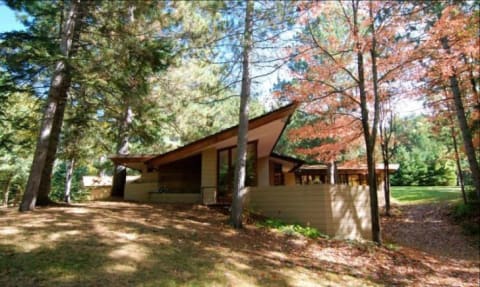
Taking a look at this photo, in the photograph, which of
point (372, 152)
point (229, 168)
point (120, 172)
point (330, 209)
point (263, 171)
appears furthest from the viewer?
point (263, 171)

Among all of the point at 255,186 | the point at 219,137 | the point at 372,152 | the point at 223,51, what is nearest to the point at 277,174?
the point at 255,186

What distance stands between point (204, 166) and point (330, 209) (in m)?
5.44

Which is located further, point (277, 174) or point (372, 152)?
point (277, 174)

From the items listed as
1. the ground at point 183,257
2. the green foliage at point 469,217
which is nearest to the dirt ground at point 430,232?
the green foliage at point 469,217

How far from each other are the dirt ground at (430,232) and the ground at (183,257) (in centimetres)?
152

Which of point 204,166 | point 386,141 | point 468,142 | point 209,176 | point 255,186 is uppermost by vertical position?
point 386,141

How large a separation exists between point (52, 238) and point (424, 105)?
13.0 m

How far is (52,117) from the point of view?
7.52m

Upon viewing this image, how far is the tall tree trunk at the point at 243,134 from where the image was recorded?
7.66 metres

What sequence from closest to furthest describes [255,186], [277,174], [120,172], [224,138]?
[224,138] → [255,186] → [120,172] → [277,174]

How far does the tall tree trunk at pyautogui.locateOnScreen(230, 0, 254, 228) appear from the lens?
766cm

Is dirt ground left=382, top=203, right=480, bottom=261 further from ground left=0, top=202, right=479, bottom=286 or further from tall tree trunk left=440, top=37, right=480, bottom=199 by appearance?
tall tree trunk left=440, top=37, right=480, bottom=199

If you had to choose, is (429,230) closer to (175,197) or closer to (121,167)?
(175,197)

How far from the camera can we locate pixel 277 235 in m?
7.48
